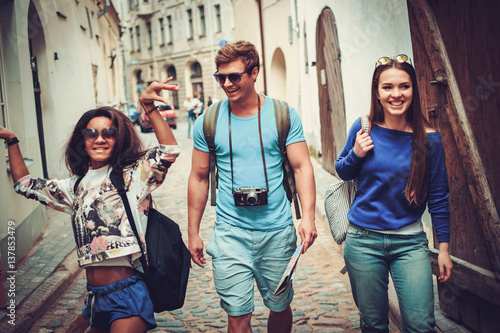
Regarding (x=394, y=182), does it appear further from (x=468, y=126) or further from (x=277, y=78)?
(x=277, y=78)

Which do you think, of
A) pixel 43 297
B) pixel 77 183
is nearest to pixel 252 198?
pixel 77 183

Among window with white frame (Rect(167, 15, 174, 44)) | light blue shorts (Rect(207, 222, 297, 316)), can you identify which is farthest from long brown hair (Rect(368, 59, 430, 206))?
window with white frame (Rect(167, 15, 174, 44))

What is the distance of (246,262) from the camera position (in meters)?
3.16

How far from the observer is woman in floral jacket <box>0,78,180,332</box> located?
282 cm

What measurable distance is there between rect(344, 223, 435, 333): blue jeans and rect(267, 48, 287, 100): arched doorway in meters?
15.5

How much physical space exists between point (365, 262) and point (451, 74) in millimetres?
1442

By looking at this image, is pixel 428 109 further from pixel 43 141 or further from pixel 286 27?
pixel 286 27

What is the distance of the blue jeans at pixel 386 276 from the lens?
2.72 m

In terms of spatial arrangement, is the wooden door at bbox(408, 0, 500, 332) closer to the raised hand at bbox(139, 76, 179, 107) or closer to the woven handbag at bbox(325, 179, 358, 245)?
the woven handbag at bbox(325, 179, 358, 245)

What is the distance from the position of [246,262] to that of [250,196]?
0.38m

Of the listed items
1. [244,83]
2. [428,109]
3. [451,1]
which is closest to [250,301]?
[244,83]

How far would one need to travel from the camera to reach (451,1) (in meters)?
3.51

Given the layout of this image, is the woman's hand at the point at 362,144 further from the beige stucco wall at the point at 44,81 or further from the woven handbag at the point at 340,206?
the beige stucco wall at the point at 44,81

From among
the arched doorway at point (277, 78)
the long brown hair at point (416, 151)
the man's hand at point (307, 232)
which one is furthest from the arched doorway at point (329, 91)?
the arched doorway at point (277, 78)
